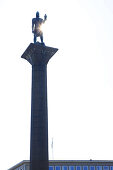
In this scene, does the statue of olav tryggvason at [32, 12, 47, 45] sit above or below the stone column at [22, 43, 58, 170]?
above

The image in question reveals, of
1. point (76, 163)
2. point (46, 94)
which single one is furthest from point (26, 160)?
point (46, 94)

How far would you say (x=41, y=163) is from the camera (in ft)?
107

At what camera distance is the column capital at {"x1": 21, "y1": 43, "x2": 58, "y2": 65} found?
36.2 m

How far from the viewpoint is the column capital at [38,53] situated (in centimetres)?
3616

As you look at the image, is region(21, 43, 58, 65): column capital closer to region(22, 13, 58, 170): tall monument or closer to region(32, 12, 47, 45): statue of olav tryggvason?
region(22, 13, 58, 170): tall monument

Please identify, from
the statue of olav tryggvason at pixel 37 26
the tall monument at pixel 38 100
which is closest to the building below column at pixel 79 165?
the tall monument at pixel 38 100

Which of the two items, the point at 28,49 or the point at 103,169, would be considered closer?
the point at 28,49

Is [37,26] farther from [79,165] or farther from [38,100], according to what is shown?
[79,165]

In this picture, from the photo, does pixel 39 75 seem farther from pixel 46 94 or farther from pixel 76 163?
pixel 76 163

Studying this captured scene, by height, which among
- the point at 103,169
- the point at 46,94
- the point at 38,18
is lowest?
the point at 103,169

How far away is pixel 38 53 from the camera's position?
36.3 meters

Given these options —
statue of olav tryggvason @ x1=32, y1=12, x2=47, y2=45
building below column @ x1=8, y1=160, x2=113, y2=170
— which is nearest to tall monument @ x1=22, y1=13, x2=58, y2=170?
statue of olav tryggvason @ x1=32, y1=12, x2=47, y2=45

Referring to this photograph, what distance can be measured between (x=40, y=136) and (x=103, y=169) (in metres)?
56.5

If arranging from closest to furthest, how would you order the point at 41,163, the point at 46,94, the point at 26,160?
1. the point at 41,163
2. the point at 46,94
3. the point at 26,160
